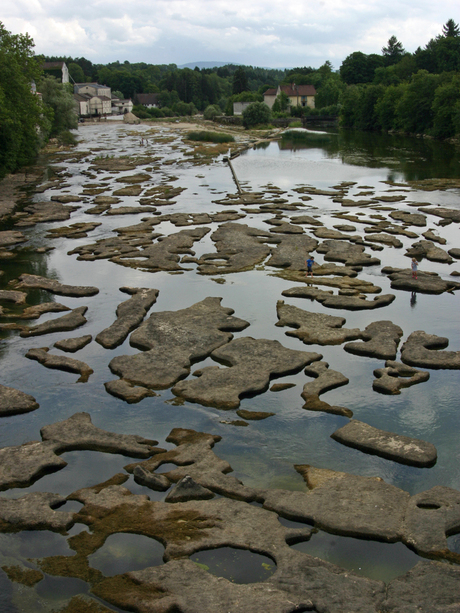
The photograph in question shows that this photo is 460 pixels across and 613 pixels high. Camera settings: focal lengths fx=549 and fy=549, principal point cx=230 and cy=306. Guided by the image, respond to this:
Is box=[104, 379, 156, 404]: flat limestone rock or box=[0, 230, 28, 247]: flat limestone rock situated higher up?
box=[0, 230, 28, 247]: flat limestone rock

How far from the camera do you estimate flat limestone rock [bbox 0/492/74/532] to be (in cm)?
1088

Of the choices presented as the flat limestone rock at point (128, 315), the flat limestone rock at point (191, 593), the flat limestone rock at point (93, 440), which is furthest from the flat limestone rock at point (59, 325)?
the flat limestone rock at point (191, 593)

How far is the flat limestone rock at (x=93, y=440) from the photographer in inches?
530

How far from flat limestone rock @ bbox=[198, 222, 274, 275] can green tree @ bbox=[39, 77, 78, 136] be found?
5837 cm

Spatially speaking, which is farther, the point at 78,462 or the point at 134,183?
the point at 134,183

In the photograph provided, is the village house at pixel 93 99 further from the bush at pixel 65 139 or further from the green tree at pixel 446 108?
the green tree at pixel 446 108

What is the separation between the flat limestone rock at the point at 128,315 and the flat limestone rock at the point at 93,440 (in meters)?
5.12

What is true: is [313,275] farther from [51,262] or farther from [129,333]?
[51,262]

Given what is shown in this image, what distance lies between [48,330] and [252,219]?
19.8m

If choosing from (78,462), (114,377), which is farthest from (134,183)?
(78,462)

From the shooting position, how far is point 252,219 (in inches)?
1457

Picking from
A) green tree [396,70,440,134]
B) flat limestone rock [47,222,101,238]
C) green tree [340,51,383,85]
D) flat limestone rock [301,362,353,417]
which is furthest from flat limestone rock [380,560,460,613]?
green tree [340,51,383,85]

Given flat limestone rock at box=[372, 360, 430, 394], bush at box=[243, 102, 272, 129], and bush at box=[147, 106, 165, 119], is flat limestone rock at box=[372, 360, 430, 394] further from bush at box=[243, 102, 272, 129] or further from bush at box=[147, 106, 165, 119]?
bush at box=[147, 106, 165, 119]

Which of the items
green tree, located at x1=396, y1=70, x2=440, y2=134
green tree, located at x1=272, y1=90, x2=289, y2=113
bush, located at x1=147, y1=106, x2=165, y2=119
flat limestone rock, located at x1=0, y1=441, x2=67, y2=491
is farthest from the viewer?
bush, located at x1=147, y1=106, x2=165, y2=119
